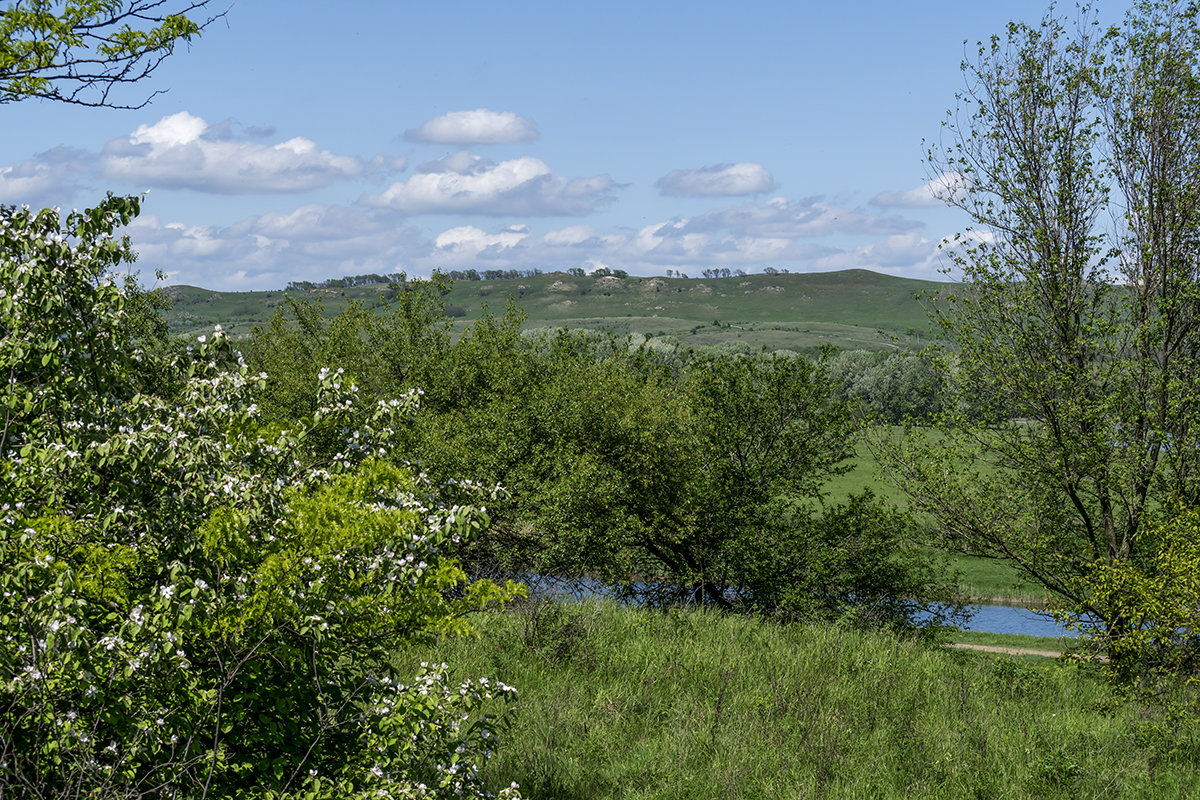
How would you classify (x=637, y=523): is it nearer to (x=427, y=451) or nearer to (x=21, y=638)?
(x=427, y=451)

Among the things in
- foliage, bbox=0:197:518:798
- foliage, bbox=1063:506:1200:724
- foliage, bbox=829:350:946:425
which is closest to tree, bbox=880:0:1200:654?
foliage, bbox=1063:506:1200:724

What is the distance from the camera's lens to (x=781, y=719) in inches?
398

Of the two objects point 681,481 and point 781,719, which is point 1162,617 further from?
point 681,481

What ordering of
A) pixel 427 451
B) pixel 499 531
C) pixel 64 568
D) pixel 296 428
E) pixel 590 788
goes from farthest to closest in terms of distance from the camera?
1. pixel 499 531
2. pixel 427 451
3. pixel 590 788
4. pixel 296 428
5. pixel 64 568

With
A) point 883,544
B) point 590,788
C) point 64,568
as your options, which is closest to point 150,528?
point 64,568

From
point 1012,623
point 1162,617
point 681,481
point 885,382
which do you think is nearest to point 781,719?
point 1162,617

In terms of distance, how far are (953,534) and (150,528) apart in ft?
53.8

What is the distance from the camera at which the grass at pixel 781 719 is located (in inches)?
343

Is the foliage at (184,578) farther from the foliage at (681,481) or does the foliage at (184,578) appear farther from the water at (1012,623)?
the water at (1012,623)

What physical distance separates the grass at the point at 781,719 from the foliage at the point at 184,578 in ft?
10.1

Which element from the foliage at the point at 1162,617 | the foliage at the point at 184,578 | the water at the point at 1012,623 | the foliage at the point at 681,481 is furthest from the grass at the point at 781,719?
the water at the point at 1012,623

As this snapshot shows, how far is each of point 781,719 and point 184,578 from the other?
7.30 m

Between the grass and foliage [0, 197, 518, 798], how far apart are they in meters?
3.08

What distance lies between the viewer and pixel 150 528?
534cm
